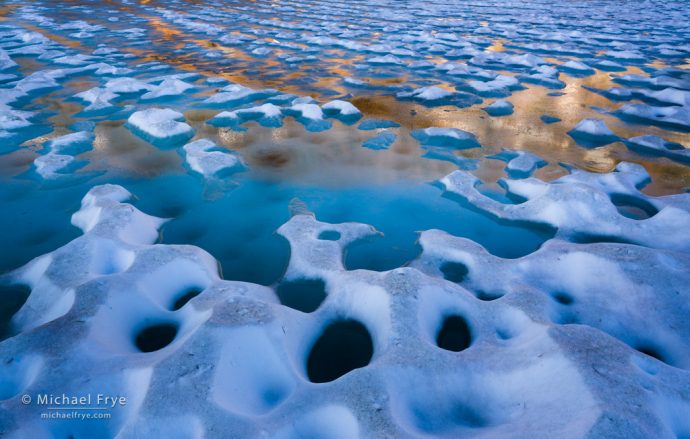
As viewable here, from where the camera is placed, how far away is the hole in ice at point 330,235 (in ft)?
7.80

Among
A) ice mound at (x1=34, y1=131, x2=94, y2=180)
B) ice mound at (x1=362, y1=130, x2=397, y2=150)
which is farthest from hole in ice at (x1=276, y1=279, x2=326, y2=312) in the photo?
ice mound at (x1=34, y1=131, x2=94, y2=180)

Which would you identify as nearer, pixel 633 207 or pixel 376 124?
pixel 633 207

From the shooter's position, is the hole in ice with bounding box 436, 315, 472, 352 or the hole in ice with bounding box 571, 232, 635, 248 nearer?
the hole in ice with bounding box 436, 315, 472, 352

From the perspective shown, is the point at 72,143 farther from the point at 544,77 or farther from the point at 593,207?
the point at 544,77

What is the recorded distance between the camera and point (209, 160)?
10.3 feet

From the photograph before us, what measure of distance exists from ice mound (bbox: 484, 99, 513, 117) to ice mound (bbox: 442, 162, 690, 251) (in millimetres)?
1523

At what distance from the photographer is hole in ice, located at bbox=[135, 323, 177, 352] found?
164cm

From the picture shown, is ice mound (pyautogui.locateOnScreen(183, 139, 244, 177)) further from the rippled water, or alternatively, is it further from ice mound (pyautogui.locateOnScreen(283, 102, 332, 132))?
ice mound (pyautogui.locateOnScreen(283, 102, 332, 132))

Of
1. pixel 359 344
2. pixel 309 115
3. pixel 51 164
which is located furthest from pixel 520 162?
pixel 51 164

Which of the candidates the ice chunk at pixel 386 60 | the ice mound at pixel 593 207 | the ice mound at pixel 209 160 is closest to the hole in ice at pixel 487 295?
the ice mound at pixel 593 207

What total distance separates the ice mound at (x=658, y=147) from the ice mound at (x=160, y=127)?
3993 millimetres

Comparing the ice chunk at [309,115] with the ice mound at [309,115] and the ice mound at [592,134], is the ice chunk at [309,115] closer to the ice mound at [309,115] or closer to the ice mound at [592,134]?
the ice mound at [309,115]

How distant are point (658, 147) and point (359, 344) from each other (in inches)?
134

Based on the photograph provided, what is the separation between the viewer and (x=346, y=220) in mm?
2576
